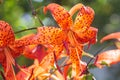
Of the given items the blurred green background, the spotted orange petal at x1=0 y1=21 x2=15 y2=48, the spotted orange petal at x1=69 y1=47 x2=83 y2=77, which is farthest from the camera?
the blurred green background

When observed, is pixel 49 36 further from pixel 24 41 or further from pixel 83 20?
pixel 83 20

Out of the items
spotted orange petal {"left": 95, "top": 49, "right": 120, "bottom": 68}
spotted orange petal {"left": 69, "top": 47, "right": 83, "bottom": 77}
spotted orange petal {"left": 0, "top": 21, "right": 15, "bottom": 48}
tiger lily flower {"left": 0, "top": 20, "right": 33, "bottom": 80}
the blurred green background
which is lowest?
the blurred green background

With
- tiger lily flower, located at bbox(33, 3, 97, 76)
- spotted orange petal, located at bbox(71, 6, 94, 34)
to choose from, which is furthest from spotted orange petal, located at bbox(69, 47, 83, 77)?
spotted orange petal, located at bbox(71, 6, 94, 34)

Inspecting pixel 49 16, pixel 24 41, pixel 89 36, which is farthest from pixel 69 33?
pixel 49 16

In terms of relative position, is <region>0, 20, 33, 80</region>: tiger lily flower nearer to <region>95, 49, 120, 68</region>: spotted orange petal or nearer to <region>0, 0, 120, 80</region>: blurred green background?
<region>0, 0, 120, 80</region>: blurred green background

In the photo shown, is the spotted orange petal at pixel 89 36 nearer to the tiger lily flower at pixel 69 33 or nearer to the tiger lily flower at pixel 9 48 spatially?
the tiger lily flower at pixel 69 33

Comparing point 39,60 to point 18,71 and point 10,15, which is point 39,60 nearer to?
point 18,71

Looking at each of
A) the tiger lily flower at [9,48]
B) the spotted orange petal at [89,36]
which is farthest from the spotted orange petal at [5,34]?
the spotted orange petal at [89,36]
